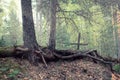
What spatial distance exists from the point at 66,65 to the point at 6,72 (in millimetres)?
3568

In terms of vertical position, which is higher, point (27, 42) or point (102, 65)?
point (27, 42)

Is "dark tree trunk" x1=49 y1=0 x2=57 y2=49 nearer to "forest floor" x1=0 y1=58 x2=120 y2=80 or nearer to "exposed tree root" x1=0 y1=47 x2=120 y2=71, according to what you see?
"exposed tree root" x1=0 y1=47 x2=120 y2=71

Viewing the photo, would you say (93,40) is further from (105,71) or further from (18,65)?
(18,65)

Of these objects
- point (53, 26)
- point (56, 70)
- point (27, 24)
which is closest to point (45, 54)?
point (56, 70)

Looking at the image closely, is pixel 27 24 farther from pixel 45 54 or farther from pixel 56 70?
pixel 56 70

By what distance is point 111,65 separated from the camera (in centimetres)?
1330

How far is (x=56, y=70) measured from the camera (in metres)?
10.9

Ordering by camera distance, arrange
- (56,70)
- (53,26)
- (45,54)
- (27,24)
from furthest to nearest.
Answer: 1. (53,26)
2. (45,54)
3. (56,70)
4. (27,24)

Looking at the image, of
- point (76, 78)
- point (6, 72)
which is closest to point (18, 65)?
point (6, 72)

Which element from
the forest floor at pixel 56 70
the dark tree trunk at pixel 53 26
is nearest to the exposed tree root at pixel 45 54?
the forest floor at pixel 56 70

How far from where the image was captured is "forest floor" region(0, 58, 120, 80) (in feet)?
30.4

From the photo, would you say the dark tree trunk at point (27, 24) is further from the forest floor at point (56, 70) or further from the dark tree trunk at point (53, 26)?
the dark tree trunk at point (53, 26)

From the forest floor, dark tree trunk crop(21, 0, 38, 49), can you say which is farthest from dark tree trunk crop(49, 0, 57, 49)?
dark tree trunk crop(21, 0, 38, 49)

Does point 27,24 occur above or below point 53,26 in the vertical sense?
above
